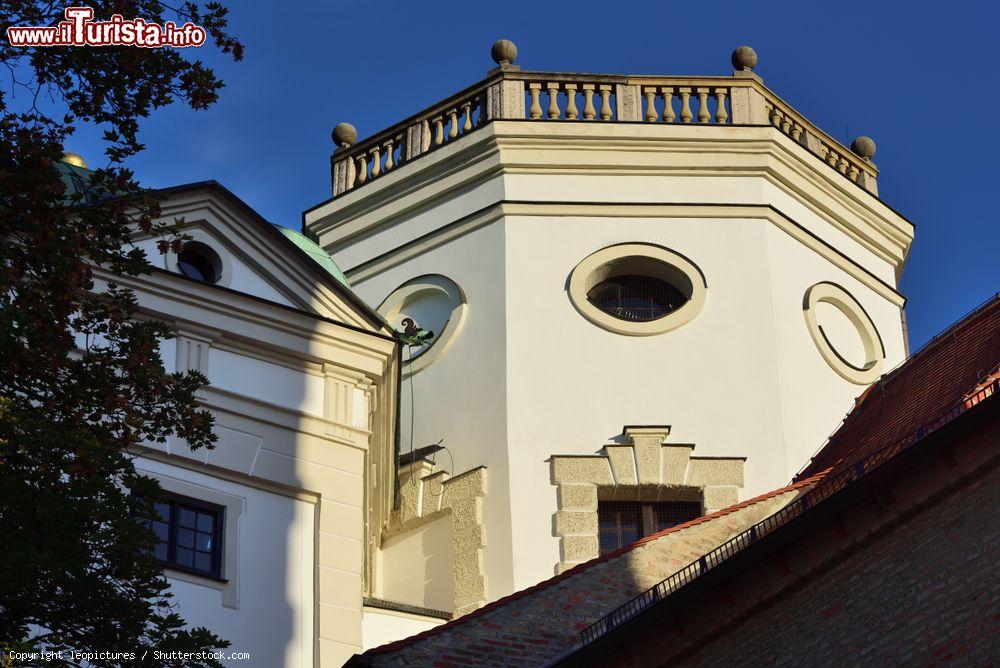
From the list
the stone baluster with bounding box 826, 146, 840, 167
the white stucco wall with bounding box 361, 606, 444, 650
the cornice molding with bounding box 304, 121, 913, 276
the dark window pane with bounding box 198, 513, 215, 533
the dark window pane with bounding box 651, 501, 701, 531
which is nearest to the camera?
the dark window pane with bounding box 198, 513, 215, 533

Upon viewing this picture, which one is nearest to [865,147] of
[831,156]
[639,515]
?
[831,156]

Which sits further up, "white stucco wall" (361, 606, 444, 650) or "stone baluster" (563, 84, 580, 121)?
"stone baluster" (563, 84, 580, 121)

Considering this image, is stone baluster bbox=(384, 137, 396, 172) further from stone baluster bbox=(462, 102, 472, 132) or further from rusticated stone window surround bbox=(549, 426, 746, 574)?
rusticated stone window surround bbox=(549, 426, 746, 574)

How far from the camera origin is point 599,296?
23938 mm

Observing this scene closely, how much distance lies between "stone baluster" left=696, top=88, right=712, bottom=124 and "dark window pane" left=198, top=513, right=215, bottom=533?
936cm

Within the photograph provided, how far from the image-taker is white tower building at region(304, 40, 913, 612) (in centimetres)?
2241

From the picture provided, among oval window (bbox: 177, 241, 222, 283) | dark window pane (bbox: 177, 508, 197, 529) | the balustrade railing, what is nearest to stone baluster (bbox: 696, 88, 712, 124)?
the balustrade railing

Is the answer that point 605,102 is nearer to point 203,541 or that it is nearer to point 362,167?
point 362,167

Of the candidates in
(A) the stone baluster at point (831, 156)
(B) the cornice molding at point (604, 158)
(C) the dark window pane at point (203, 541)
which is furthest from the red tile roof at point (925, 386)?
(C) the dark window pane at point (203, 541)

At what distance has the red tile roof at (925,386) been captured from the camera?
17453mm

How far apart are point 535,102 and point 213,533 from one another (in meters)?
8.65

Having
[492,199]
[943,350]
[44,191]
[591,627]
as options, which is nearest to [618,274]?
[492,199]

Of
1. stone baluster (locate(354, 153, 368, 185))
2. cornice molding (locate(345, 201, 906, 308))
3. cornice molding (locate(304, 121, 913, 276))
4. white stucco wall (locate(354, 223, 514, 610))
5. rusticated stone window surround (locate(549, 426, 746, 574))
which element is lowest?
rusticated stone window surround (locate(549, 426, 746, 574))

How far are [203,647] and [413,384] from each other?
11.5m
